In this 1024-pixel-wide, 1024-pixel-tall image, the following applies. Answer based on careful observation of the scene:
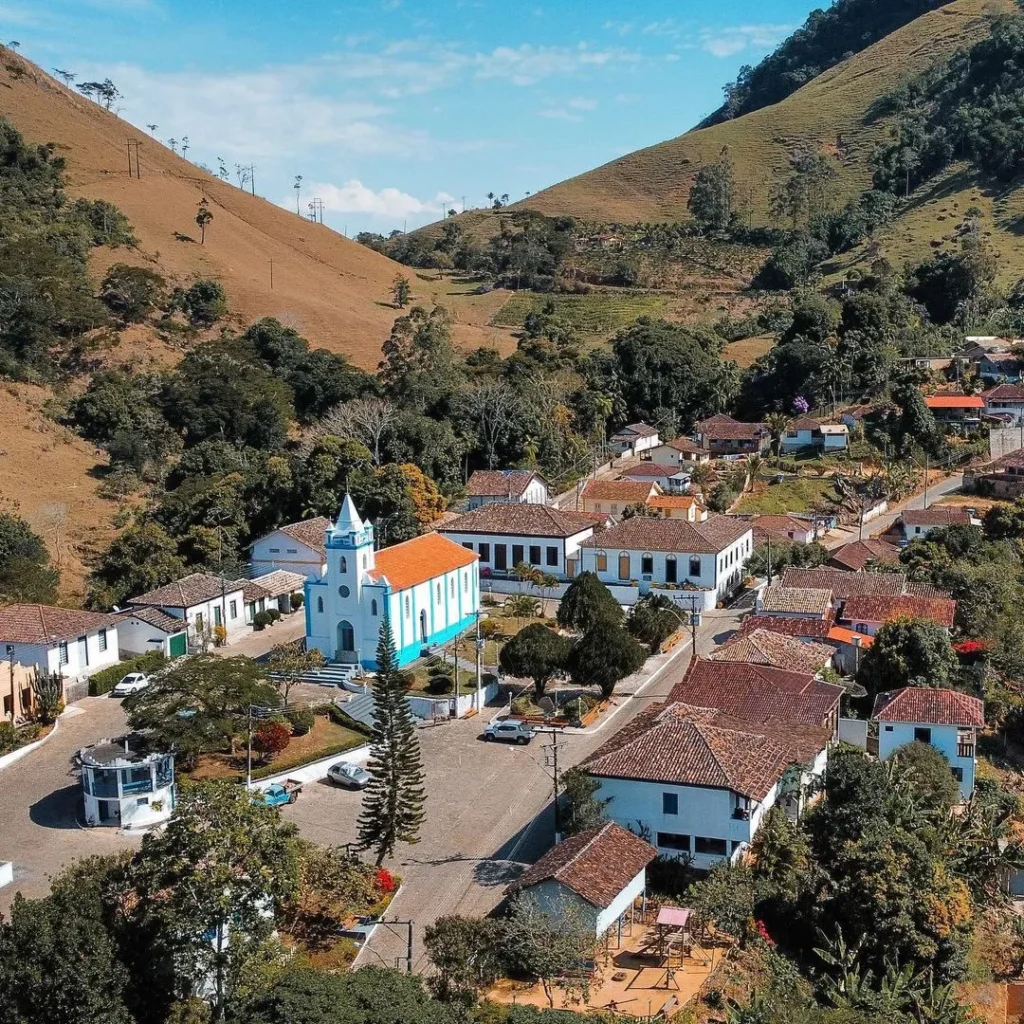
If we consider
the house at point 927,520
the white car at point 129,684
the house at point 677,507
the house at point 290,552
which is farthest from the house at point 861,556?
the white car at point 129,684

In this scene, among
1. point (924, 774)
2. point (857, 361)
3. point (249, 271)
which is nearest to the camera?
point (924, 774)

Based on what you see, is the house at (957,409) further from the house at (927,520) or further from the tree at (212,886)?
the tree at (212,886)

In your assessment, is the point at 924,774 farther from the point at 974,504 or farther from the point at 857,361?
the point at 857,361

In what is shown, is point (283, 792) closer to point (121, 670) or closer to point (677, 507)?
point (121, 670)

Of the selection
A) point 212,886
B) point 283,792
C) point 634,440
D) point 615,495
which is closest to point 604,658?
point 283,792

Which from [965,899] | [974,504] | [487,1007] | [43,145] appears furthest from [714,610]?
[43,145]
